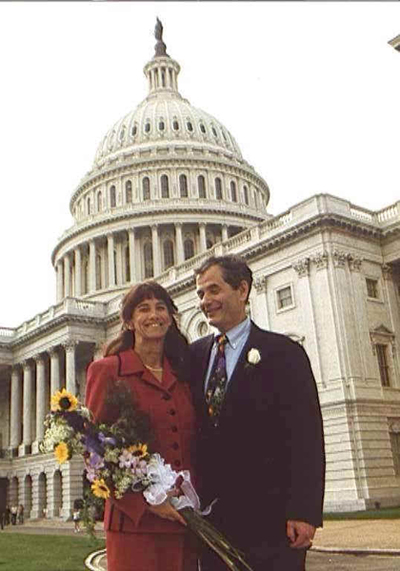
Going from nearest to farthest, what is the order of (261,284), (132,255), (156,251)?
(261,284), (156,251), (132,255)

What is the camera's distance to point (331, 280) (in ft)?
119

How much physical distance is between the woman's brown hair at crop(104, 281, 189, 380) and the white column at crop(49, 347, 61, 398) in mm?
51312

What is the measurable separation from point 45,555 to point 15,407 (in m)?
46.0

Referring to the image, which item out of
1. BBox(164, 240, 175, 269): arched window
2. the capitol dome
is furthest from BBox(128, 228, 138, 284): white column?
BBox(164, 240, 175, 269): arched window

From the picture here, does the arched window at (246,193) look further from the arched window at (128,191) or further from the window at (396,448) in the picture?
the window at (396,448)

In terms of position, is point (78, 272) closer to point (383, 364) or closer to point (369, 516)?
point (383, 364)

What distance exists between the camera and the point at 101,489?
4.70 metres

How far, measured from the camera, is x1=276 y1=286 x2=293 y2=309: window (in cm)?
3903

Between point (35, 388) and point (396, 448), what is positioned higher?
point (35, 388)

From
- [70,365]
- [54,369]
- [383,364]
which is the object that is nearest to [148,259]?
[54,369]

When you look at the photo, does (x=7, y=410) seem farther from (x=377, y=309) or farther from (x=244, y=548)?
(x=244, y=548)

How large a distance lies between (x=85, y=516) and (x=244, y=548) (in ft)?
4.01

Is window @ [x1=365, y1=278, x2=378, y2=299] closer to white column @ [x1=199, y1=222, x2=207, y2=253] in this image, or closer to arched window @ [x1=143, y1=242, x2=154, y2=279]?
white column @ [x1=199, y1=222, x2=207, y2=253]

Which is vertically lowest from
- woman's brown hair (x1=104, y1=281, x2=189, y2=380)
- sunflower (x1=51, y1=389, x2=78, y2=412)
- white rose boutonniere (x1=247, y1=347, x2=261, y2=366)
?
sunflower (x1=51, y1=389, x2=78, y2=412)
